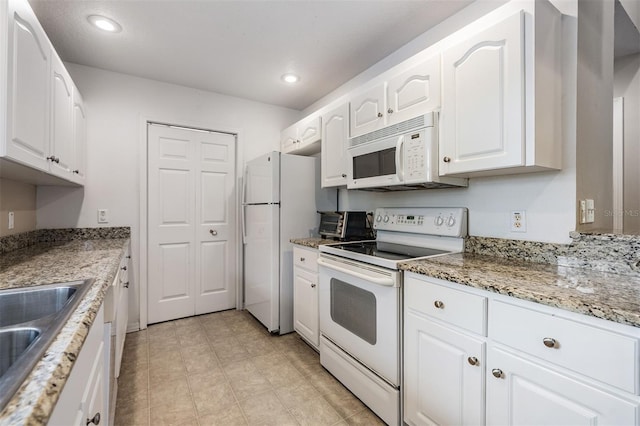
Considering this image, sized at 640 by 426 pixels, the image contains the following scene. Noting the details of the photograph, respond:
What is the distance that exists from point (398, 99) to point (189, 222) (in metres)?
2.38

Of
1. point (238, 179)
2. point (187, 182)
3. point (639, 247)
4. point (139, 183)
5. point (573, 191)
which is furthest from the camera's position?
point (238, 179)

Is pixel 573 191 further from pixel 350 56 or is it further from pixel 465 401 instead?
pixel 350 56

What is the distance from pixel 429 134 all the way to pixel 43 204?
120 inches

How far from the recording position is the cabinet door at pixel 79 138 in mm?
2186

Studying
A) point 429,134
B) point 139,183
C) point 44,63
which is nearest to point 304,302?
point 429,134

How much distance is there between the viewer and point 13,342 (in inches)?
31.3

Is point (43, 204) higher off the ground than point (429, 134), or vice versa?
point (429, 134)

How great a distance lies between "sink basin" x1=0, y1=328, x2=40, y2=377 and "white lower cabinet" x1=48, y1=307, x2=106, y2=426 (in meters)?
0.13

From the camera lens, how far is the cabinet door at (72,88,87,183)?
2.19 metres

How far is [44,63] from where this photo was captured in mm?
1536

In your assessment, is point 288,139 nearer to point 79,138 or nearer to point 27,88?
point 79,138

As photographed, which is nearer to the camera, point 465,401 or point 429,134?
point 465,401

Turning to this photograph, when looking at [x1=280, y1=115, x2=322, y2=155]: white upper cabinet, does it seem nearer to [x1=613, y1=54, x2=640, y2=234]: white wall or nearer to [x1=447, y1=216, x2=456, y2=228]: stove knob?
[x1=447, y1=216, x2=456, y2=228]: stove knob

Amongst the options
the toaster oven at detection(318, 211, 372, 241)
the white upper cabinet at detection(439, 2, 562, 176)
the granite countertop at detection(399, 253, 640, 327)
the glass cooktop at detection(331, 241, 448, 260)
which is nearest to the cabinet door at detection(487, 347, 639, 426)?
the granite countertop at detection(399, 253, 640, 327)
